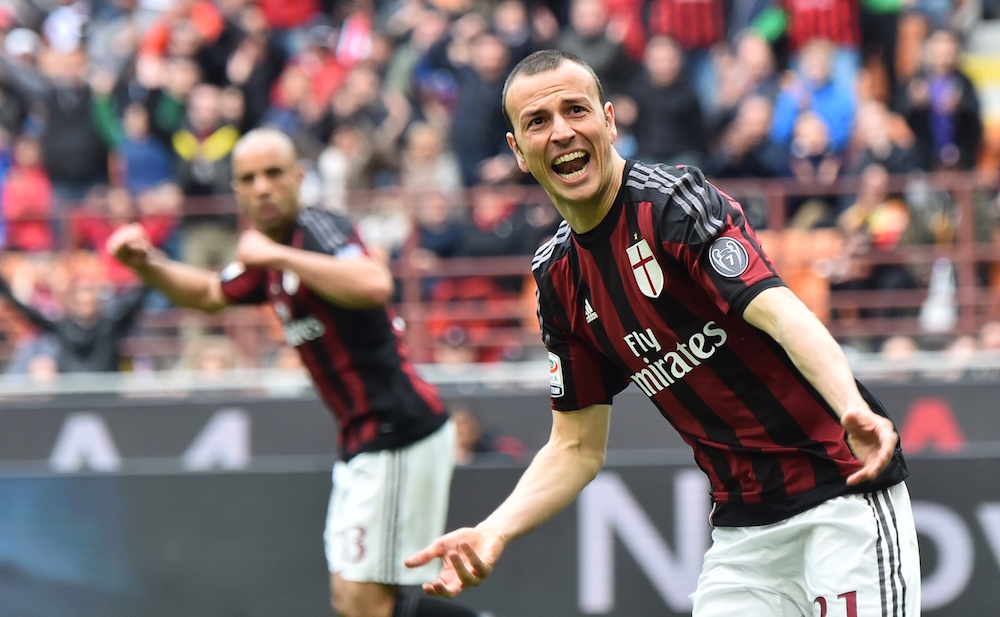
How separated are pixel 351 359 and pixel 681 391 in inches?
94.6

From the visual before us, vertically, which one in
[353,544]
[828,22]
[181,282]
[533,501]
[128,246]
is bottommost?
[353,544]

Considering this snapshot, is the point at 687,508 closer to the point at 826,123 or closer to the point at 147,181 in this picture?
the point at 826,123

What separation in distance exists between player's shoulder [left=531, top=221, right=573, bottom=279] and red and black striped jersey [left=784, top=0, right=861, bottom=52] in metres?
7.75

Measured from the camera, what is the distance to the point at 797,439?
3723 millimetres

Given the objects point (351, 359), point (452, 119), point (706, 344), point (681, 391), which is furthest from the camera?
point (452, 119)

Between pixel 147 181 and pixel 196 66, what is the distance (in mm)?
1151

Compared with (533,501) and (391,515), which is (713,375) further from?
(391,515)

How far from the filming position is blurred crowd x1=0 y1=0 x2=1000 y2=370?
10.3 metres

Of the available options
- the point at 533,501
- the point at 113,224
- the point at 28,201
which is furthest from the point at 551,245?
the point at 28,201

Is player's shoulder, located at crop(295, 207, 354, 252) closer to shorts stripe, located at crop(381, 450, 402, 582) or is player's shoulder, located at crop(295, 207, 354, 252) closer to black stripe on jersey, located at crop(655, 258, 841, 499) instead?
shorts stripe, located at crop(381, 450, 402, 582)

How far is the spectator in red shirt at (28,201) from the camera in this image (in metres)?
11.4

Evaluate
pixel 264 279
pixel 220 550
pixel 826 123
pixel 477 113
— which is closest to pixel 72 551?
pixel 220 550

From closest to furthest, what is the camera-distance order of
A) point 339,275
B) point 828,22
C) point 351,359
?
point 339,275 → point 351,359 → point 828,22

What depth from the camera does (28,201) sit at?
1192 cm
